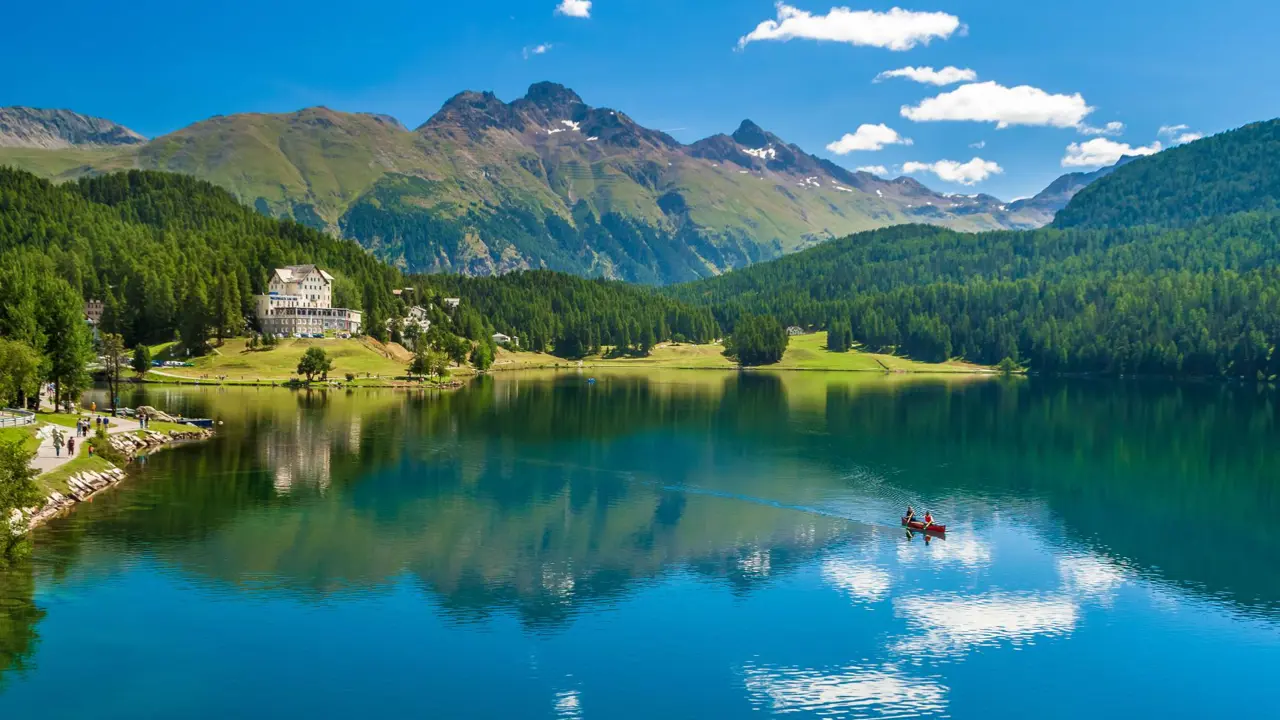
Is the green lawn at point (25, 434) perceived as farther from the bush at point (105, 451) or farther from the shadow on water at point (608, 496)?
the shadow on water at point (608, 496)

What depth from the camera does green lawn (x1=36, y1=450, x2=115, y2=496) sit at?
65750mm

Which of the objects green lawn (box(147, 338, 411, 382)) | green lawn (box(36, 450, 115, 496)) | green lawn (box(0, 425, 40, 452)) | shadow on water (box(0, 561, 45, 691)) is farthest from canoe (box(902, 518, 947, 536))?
green lawn (box(147, 338, 411, 382))

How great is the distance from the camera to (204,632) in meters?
42.5

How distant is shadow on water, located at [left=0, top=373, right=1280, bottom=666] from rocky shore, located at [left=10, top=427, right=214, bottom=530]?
1.63 metres

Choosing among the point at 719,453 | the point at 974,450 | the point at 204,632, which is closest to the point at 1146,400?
the point at 974,450

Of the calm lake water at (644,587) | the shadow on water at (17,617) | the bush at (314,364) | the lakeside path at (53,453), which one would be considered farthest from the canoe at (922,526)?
the bush at (314,364)

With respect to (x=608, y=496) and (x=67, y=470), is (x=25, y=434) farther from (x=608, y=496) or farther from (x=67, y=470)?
(x=608, y=496)

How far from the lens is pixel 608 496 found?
78562 millimetres

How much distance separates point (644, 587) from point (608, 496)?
26.6m

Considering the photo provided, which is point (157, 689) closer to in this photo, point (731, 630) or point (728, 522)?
point (731, 630)

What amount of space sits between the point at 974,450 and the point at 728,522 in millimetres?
52391

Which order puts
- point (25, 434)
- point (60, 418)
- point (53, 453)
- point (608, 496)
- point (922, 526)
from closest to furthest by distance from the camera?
1. point (922, 526)
2. point (25, 434)
3. point (53, 453)
4. point (608, 496)
5. point (60, 418)

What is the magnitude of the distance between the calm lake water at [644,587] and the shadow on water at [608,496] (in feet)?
1.40

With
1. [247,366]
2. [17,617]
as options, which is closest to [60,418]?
[17,617]
